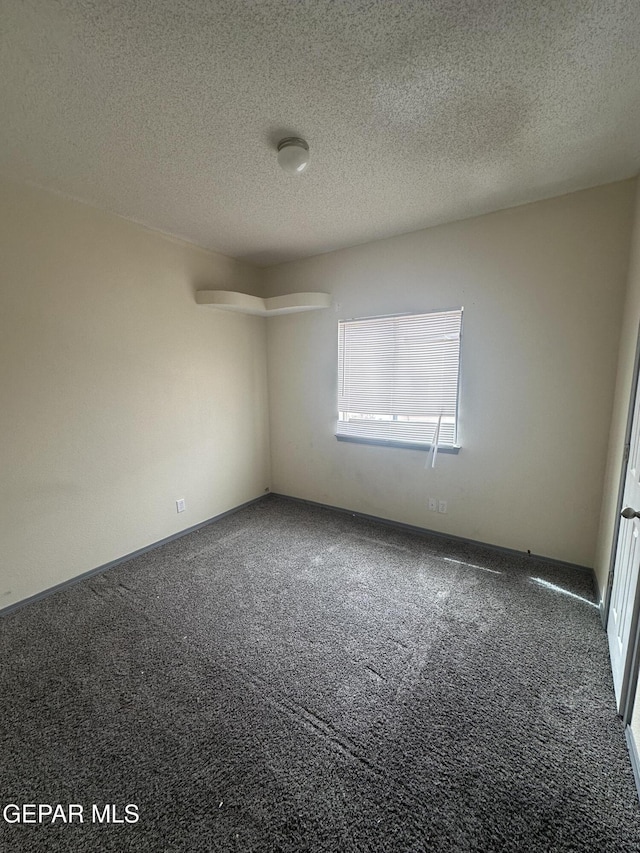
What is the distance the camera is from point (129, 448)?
2.79m

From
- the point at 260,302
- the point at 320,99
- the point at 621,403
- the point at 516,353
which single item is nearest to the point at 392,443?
the point at 516,353

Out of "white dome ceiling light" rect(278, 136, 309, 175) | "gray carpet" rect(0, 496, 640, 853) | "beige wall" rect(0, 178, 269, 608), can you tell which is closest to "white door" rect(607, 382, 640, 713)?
"gray carpet" rect(0, 496, 640, 853)

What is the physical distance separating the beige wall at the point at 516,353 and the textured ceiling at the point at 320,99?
307 mm

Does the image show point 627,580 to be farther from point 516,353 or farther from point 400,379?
point 400,379

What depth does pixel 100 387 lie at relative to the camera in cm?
256

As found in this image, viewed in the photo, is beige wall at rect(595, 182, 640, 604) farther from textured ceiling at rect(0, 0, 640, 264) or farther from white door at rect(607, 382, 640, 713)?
textured ceiling at rect(0, 0, 640, 264)

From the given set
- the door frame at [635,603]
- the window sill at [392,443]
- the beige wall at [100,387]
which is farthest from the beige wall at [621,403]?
the beige wall at [100,387]

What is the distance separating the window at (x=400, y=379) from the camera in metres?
2.90

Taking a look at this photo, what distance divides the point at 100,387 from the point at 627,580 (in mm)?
3380

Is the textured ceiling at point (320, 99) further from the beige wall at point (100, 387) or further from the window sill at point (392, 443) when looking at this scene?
the window sill at point (392, 443)

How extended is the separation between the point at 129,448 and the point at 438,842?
9.26ft

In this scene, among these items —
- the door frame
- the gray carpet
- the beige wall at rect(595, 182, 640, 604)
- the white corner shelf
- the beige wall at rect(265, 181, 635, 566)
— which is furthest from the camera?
the white corner shelf

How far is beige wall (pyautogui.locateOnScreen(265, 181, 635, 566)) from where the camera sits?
2.31 m

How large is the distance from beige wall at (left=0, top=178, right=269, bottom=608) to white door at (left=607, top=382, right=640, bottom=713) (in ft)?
10.4
